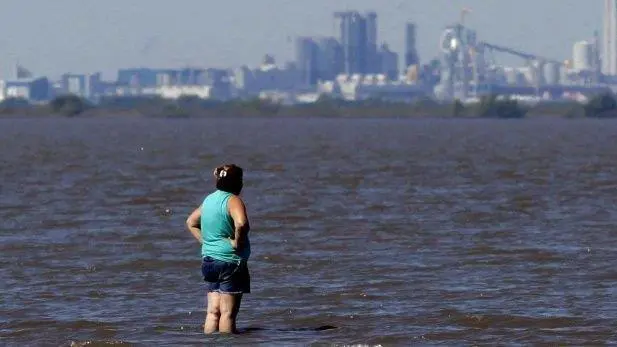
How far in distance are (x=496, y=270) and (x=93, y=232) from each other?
300 inches

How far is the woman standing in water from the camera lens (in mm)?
A: 14578

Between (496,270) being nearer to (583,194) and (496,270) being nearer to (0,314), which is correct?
(0,314)

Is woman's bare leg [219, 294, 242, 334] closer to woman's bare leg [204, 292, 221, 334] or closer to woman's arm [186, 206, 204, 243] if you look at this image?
woman's bare leg [204, 292, 221, 334]

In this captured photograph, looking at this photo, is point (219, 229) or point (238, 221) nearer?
point (238, 221)

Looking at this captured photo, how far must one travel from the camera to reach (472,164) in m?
51.8

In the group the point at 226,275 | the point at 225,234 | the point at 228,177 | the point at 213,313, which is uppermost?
the point at 228,177

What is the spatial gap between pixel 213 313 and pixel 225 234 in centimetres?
91

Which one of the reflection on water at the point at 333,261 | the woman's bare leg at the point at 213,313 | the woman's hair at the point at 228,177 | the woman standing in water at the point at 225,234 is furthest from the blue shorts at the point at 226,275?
the woman's hair at the point at 228,177

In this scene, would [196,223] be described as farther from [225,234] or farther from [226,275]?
[226,275]

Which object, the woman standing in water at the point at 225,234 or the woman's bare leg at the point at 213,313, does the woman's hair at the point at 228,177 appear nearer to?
the woman standing in water at the point at 225,234

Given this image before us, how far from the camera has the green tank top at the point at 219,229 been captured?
14.6 meters

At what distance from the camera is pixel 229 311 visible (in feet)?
49.6

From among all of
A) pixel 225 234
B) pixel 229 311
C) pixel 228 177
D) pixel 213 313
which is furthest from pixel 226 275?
pixel 228 177

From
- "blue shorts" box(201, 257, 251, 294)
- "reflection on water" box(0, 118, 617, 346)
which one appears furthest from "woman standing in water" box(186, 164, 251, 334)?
"reflection on water" box(0, 118, 617, 346)
